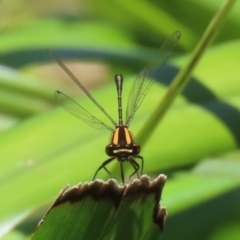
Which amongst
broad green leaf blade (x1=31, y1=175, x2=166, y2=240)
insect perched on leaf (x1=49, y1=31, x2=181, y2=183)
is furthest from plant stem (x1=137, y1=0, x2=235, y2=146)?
broad green leaf blade (x1=31, y1=175, x2=166, y2=240)

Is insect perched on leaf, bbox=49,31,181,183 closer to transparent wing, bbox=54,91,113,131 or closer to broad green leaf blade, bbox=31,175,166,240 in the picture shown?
transparent wing, bbox=54,91,113,131

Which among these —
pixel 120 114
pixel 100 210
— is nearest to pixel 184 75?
pixel 120 114

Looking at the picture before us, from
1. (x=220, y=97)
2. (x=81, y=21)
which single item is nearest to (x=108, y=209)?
(x=220, y=97)

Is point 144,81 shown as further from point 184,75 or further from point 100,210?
point 100,210

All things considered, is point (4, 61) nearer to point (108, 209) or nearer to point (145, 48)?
point (145, 48)

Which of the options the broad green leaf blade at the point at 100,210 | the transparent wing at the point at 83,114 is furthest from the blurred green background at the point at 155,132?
the broad green leaf blade at the point at 100,210

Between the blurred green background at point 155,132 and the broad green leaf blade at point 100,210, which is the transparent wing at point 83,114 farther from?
the broad green leaf blade at point 100,210
